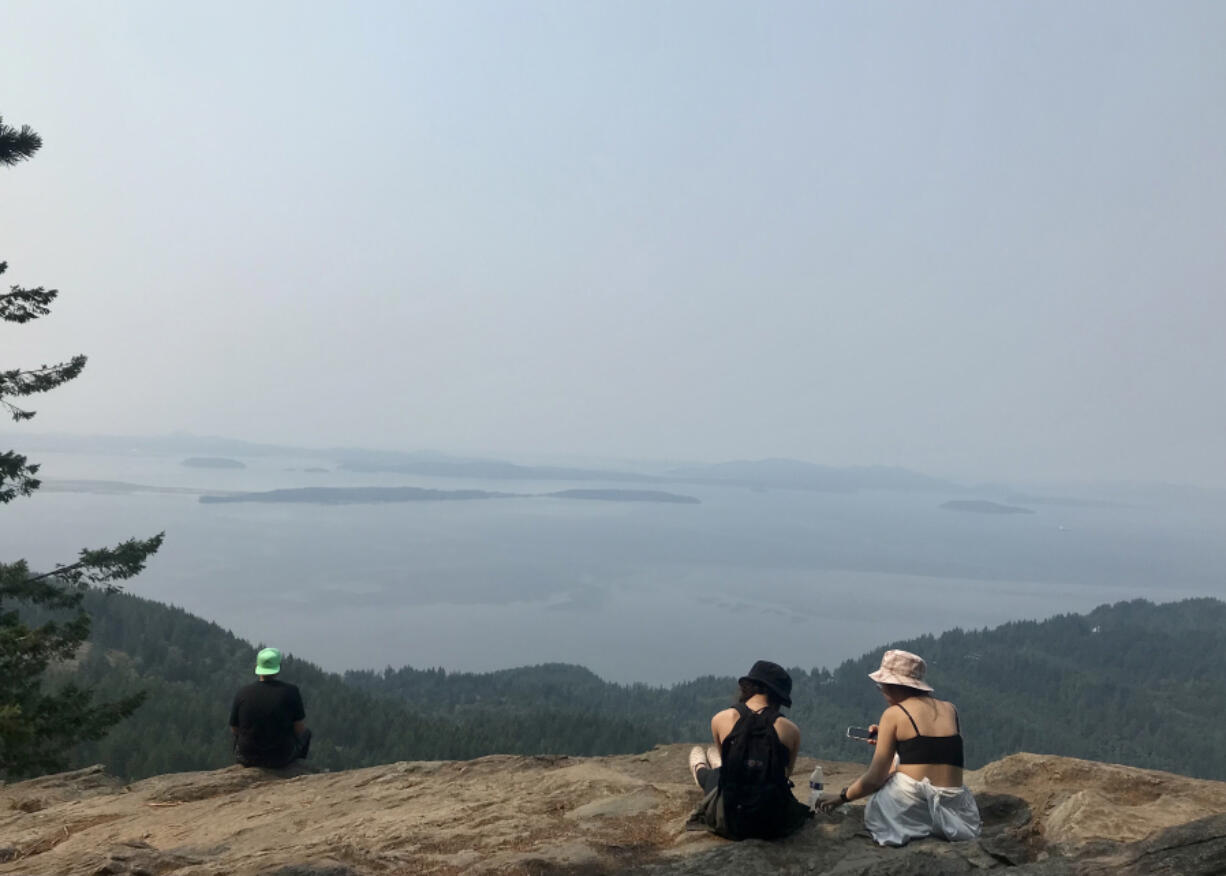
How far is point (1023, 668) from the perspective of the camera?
16600cm

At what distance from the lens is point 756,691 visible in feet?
22.1

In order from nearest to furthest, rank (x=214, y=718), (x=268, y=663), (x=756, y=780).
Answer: (x=756, y=780) < (x=268, y=663) < (x=214, y=718)

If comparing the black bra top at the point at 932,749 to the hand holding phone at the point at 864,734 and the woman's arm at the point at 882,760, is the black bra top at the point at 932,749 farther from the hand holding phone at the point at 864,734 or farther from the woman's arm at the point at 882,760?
the hand holding phone at the point at 864,734

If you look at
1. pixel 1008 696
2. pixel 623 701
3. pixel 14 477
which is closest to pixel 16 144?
pixel 14 477

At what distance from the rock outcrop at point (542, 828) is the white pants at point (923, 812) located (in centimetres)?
13

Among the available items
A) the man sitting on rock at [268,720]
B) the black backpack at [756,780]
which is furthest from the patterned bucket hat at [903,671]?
the man sitting on rock at [268,720]

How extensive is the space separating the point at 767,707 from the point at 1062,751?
141723mm

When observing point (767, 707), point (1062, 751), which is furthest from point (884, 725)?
point (1062, 751)

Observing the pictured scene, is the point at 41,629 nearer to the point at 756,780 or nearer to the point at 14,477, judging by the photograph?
the point at 14,477

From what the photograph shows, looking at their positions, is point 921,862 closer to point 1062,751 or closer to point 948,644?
point 1062,751

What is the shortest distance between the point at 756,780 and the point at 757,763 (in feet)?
0.65

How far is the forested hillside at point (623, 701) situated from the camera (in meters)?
73.2

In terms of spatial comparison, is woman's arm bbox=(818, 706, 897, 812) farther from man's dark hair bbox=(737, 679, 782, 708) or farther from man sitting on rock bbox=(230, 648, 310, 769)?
man sitting on rock bbox=(230, 648, 310, 769)

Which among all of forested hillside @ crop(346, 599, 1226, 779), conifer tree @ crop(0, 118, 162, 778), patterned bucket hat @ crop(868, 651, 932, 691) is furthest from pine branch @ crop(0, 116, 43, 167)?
forested hillside @ crop(346, 599, 1226, 779)
